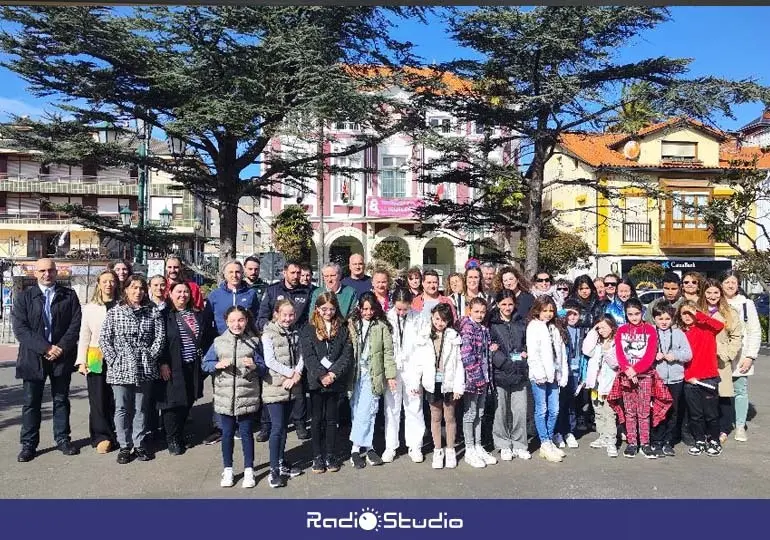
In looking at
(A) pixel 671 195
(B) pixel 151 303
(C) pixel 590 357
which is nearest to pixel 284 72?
(B) pixel 151 303

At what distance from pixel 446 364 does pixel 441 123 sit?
4.13 m

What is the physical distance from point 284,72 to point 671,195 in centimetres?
561

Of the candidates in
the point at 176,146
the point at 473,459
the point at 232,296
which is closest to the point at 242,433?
the point at 232,296

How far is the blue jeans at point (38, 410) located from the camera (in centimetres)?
553

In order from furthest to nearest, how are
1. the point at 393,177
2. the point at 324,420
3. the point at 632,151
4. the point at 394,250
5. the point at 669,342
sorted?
the point at 632,151
the point at 394,250
the point at 393,177
the point at 669,342
the point at 324,420

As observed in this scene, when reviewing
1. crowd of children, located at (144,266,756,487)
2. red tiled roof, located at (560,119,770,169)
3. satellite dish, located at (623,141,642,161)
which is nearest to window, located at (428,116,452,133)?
red tiled roof, located at (560,119,770,169)

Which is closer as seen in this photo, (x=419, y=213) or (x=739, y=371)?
(x=739, y=371)

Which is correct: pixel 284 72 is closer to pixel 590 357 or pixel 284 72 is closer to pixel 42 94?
pixel 42 94

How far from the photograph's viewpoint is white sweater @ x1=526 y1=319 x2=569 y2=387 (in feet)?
18.6

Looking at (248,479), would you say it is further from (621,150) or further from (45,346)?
(621,150)

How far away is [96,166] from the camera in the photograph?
9562 millimetres

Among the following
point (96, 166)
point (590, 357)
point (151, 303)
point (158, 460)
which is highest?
point (96, 166)

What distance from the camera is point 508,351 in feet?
18.6

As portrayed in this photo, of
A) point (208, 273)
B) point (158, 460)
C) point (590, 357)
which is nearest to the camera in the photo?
point (158, 460)
